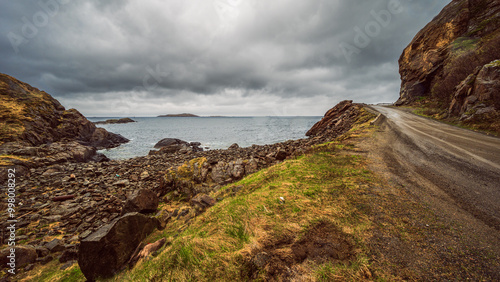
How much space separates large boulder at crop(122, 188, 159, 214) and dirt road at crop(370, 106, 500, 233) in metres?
11.0

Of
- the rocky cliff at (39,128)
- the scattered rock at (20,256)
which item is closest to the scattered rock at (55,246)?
the scattered rock at (20,256)

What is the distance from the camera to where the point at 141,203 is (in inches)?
313

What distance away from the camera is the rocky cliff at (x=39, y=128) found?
19978 mm

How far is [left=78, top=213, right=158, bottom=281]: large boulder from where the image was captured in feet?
14.5

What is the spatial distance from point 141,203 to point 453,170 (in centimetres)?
1416

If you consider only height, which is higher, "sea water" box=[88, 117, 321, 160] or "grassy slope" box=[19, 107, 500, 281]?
"grassy slope" box=[19, 107, 500, 281]

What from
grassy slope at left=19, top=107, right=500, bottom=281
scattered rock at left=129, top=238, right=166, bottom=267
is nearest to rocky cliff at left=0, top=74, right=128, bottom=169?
scattered rock at left=129, top=238, right=166, bottom=267

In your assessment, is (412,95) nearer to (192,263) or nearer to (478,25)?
(478,25)

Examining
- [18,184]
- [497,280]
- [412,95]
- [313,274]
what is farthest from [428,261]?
[412,95]

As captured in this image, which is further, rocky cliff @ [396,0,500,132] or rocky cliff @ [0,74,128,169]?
rocky cliff @ [0,74,128,169]

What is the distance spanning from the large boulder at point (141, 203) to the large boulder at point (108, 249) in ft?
9.54

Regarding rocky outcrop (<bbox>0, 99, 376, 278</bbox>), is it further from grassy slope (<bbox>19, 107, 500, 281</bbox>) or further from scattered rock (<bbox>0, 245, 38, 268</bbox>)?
grassy slope (<bbox>19, 107, 500, 281</bbox>)

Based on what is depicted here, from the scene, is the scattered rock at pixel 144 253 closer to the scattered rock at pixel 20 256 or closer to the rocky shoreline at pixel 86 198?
the rocky shoreline at pixel 86 198

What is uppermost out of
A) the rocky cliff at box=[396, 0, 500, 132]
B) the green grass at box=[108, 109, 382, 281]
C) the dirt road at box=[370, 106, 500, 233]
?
the rocky cliff at box=[396, 0, 500, 132]
